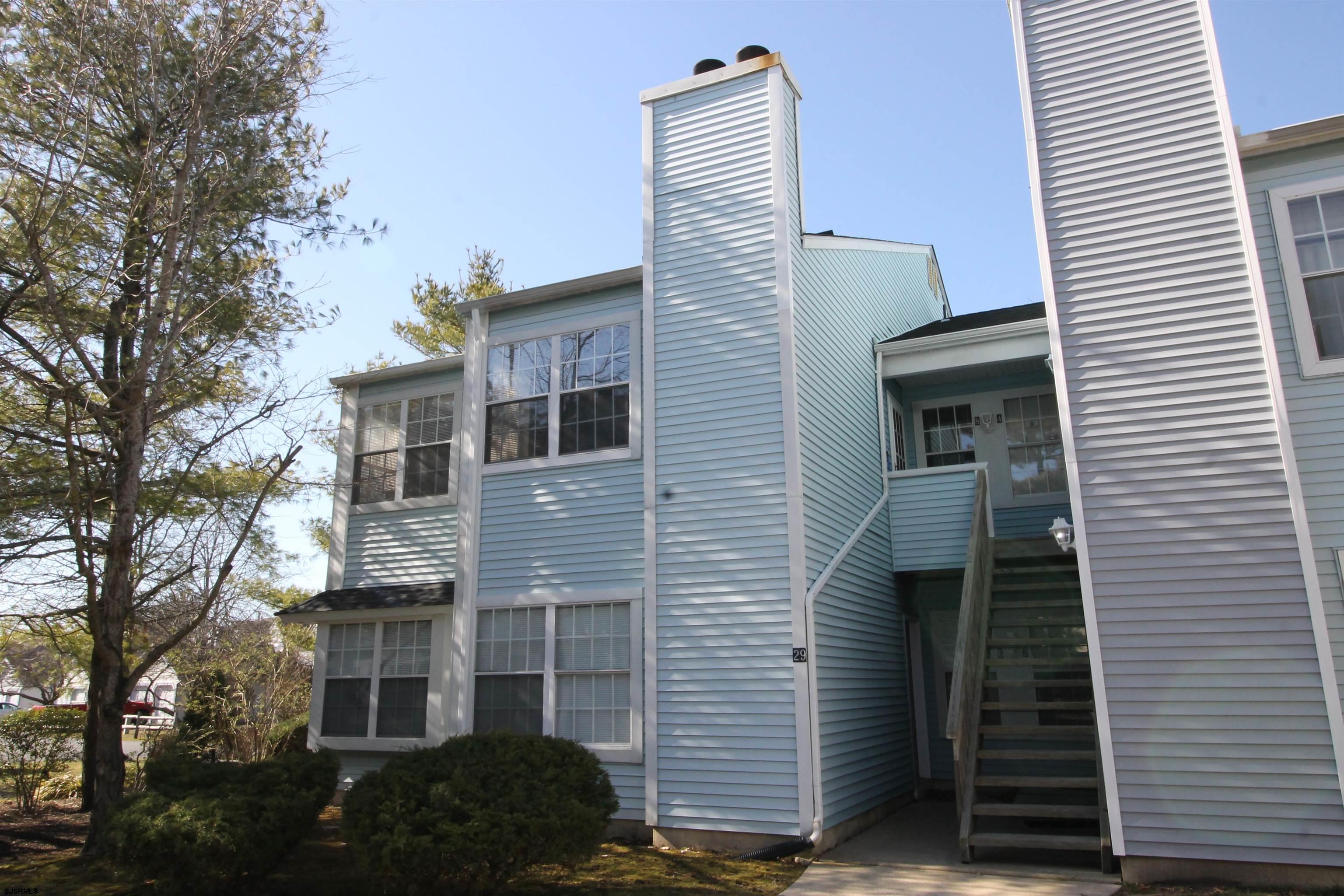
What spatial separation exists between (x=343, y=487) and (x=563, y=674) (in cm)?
456

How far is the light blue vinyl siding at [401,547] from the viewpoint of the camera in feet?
36.5

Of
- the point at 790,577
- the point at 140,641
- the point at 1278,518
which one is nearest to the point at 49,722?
the point at 140,641

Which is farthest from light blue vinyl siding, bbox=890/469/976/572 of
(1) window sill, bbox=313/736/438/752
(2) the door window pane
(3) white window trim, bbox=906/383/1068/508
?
(1) window sill, bbox=313/736/438/752

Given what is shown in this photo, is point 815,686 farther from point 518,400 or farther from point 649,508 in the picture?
point 518,400

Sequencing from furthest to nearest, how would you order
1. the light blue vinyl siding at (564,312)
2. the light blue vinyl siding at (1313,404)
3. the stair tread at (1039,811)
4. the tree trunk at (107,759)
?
the light blue vinyl siding at (564,312) → the tree trunk at (107,759) → the stair tread at (1039,811) → the light blue vinyl siding at (1313,404)

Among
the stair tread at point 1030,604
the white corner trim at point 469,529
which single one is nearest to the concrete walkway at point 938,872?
the stair tread at point 1030,604

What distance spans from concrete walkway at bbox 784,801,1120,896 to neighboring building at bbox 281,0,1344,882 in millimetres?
240

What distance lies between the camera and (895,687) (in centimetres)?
1062

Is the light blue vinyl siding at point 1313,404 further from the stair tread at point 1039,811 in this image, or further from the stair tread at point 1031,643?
the stair tread at point 1031,643

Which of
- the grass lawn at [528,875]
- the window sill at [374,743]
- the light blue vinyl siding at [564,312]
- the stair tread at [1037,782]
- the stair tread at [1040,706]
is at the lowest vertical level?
the grass lawn at [528,875]

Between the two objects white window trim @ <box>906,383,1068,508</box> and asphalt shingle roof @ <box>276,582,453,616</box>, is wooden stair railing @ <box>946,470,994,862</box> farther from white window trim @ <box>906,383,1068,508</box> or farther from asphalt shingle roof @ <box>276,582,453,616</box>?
asphalt shingle roof @ <box>276,582,453,616</box>

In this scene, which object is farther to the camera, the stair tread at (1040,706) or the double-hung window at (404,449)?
the double-hung window at (404,449)

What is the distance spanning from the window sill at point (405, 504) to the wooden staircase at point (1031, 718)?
646cm

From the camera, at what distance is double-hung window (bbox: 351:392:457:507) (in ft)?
37.7
